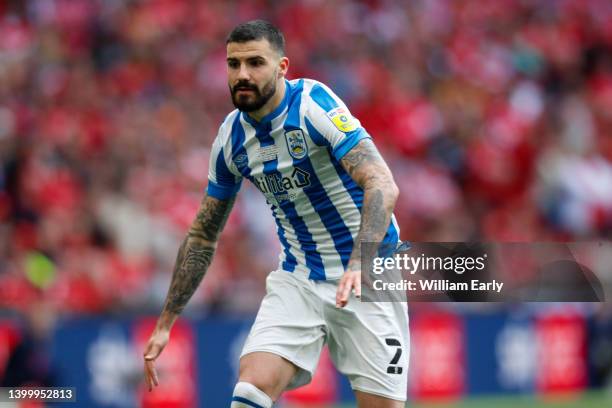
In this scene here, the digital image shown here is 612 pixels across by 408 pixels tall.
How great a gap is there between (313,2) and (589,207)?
14.7 ft

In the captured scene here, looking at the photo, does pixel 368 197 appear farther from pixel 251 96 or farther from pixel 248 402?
pixel 248 402

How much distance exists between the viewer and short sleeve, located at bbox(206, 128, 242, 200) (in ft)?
22.2

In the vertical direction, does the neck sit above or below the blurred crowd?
below

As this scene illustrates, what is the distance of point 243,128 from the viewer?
6656mm

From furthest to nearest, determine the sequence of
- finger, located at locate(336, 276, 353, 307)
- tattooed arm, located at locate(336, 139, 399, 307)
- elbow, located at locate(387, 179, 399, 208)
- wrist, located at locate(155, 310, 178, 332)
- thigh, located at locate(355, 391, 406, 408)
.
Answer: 1. wrist, located at locate(155, 310, 178, 332)
2. thigh, located at locate(355, 391, 406, 408)
3. elbow, located at locate(387, 179, 399, 208)
4. tattooed arm, located at locate(336, 139, 399, 307)
5. finger, located at locate(336, 276, 353, 307)

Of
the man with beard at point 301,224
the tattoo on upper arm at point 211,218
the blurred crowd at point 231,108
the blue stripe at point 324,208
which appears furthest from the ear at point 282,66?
the blurred crowd at point 231,108

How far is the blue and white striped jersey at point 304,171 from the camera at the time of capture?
21.1 feet

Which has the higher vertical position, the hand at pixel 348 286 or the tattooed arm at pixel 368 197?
the tattooed arm at pixel 368 197

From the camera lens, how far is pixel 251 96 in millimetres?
6355

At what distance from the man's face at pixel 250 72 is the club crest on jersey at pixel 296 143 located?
0.71 feet

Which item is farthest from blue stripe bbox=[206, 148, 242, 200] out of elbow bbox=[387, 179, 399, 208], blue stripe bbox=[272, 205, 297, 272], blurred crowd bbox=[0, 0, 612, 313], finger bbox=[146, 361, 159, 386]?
blurred crowd bbox=[0, 0, 612, 313]

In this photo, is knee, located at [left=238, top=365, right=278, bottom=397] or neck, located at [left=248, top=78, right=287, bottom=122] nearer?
knee, located at [left=238, top=365, right=278, bottom=397]

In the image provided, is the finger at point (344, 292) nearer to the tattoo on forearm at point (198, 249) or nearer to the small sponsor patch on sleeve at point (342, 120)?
the small sponsor patch on sleeve at point (342, 120)

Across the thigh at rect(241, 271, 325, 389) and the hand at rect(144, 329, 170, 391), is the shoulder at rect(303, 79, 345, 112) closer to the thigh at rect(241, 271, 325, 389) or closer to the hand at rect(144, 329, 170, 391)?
the thigh at rect(241, 271, 325, 389)
